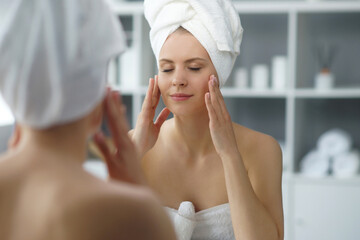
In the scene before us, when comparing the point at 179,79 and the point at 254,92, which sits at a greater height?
the point at 179,79

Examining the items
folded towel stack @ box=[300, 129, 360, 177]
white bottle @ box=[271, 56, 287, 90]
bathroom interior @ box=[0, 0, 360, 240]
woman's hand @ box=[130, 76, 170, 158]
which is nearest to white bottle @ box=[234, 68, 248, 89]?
bathroom interior @ box=[0, 0, 360, 240]

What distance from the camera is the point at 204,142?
1.46 m

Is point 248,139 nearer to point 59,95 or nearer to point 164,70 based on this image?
point 164,70

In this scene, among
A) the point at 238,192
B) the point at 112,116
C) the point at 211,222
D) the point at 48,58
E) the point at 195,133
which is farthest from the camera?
the point at 195,133

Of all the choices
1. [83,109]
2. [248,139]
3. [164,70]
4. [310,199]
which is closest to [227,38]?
[164,70]

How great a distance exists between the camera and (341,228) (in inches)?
117

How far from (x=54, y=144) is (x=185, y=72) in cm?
74

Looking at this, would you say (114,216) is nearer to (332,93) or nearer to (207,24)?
(207,24)

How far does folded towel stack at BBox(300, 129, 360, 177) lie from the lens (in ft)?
9.84

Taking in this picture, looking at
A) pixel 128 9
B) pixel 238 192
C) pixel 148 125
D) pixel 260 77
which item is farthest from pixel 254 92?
pixel 238 192

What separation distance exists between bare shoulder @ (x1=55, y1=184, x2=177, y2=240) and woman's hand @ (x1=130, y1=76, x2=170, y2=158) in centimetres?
74

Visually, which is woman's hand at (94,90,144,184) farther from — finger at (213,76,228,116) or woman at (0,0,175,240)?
finger at (213,76,228,116)

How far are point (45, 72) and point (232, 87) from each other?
2881mm

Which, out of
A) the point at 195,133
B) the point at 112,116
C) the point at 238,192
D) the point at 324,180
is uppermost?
the point at 112,116
